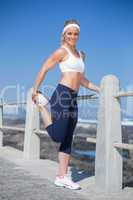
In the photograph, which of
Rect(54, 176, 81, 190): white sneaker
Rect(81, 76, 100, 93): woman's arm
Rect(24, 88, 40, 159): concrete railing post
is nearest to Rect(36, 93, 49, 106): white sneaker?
Rect(81, 76, 100, 93): woman's arm

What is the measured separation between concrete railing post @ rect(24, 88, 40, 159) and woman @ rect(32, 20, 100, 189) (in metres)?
2.42

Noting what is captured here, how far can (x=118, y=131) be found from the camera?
359 cm

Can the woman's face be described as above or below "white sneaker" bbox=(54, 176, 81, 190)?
above

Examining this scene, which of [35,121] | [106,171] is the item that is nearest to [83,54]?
[106,171]

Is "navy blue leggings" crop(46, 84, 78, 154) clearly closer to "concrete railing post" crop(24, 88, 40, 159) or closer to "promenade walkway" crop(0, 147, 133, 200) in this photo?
"promenade walkway" crop(0, 147, 133, 200)

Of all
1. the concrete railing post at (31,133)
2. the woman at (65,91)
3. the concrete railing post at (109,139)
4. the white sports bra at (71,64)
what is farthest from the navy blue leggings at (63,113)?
the concrete railing post at (31,133)

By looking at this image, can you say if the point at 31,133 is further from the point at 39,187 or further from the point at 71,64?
the point at 71,64

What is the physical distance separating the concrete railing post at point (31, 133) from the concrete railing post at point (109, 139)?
2486 mm

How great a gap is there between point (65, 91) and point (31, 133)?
2.71 meters

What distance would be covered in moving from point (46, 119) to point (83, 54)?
0.63 meters

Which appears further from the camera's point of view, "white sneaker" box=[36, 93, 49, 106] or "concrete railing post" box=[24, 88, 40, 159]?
"concrete railing post" box=[24, 88, 40, 159]

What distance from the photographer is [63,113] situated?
11.6 ft

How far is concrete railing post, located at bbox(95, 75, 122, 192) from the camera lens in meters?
3.54

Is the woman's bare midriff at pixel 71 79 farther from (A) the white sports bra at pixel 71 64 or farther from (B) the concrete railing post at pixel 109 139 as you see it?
(B) the concrete railing post at pixel 109 139
